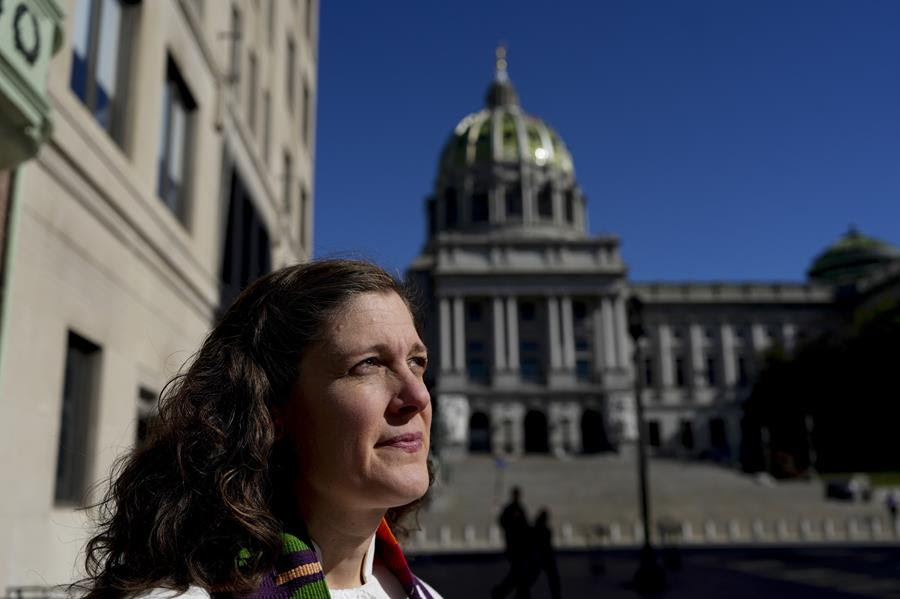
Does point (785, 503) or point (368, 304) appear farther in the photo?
point (785, 503)

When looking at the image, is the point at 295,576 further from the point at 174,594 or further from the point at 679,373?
the point at 679,373

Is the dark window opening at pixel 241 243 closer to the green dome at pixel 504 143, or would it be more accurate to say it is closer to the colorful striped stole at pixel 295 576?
the colorful striped stole at pixel 295 576

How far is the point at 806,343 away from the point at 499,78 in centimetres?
6123

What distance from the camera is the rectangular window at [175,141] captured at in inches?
562

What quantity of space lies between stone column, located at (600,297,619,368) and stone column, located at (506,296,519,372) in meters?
8.65

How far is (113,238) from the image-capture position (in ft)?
37.2

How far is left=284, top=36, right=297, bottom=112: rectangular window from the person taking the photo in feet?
80.2

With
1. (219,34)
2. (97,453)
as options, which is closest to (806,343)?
(219,34)

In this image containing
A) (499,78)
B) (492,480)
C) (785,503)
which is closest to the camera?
(785,503)

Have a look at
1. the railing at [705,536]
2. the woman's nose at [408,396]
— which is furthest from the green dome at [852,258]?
the woman's nose at [408,396]

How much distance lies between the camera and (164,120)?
14.3 meters

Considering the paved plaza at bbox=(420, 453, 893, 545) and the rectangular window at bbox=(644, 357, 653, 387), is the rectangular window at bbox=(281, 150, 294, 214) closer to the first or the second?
the paved plaza at bbox=(420, 453, 893, 545)

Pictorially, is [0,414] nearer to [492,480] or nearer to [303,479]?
[303,479]

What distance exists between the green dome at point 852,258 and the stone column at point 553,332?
4693 centimetres
